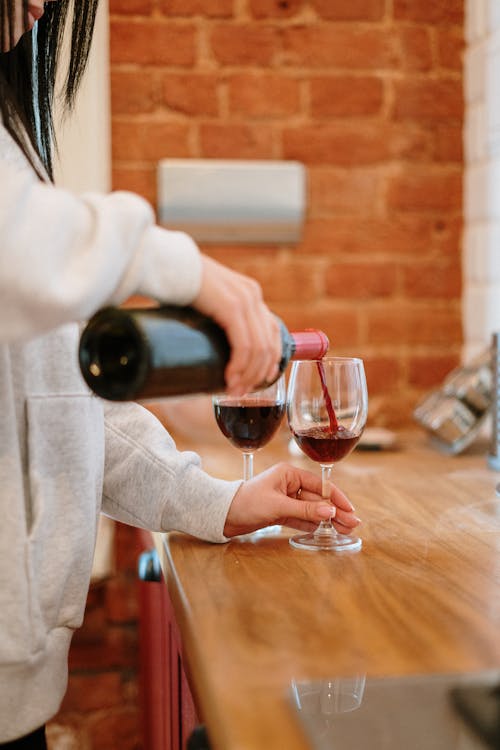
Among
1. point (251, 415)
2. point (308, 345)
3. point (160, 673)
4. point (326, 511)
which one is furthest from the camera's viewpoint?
point (160, 673)

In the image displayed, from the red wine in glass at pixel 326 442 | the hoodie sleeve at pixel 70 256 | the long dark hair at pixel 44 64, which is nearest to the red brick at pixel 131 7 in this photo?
the long dark hair at pixel 44 64

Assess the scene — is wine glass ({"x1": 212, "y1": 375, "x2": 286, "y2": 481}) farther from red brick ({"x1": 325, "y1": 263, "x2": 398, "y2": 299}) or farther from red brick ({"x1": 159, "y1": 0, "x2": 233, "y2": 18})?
red brick ({"x1": 159, "y1": 0, "x2": 233, "y2": 18})

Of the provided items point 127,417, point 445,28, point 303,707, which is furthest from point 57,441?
point 445,28

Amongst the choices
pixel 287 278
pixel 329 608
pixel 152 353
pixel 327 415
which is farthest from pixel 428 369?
pixel 152 353

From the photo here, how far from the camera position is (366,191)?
2.14m

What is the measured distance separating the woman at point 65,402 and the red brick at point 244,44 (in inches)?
39.1

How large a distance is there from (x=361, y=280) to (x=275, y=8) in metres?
0.63

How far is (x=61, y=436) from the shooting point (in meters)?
0.95

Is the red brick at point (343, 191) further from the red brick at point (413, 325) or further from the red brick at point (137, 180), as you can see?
the red brick at point (137, 180)

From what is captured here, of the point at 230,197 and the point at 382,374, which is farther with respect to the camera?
the point at 382,374

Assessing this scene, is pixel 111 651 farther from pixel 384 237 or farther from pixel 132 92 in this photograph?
pixel 132 92

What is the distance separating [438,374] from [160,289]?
1.51m

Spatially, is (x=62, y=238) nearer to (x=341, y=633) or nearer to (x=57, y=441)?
(x=57, y=441)

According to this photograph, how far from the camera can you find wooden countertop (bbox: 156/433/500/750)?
0.68m
